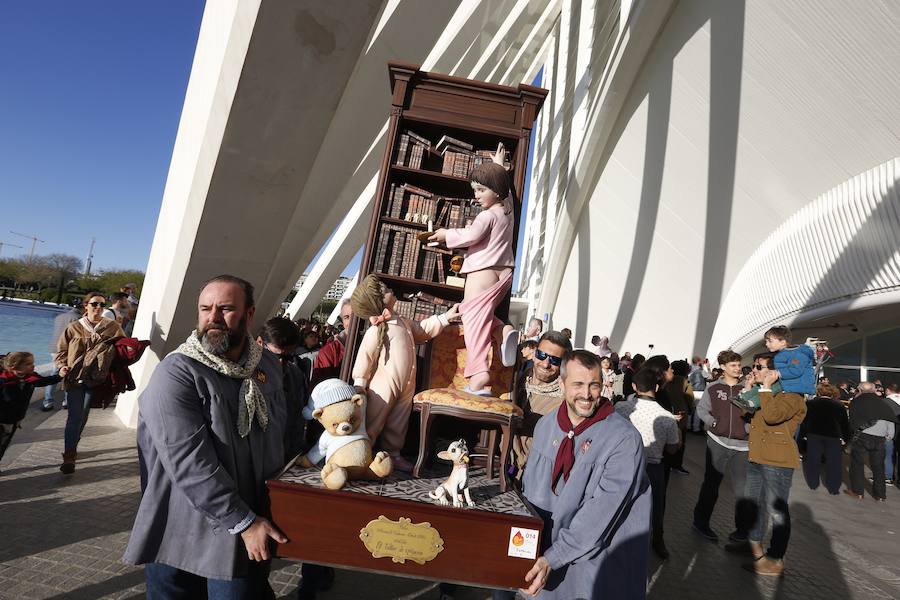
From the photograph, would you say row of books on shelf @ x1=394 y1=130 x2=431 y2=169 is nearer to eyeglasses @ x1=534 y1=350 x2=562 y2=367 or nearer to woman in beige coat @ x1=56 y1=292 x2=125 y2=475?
eyeglasses @ x1=534 y1=350 x2=562 y2=367

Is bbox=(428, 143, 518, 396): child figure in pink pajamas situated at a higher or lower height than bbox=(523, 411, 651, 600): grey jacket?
higher

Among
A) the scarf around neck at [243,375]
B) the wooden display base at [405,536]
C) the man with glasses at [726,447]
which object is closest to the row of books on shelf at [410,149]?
the scarf around neck at [243,375]

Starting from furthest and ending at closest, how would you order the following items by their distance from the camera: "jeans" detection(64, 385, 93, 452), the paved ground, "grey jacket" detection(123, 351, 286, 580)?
"jeans" detection(64, 385, 93, 452) → the paved ground → "grey jacket" detection(123, 351, 286, 580)

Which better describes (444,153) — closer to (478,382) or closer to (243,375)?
(478,382)

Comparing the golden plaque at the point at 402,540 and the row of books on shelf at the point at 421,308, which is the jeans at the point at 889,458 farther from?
the golden plaque at the point at 402,540

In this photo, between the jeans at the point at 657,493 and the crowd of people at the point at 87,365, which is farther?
the crowd of people at the point at 87,365

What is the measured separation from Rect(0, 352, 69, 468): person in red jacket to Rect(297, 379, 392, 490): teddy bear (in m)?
2.64

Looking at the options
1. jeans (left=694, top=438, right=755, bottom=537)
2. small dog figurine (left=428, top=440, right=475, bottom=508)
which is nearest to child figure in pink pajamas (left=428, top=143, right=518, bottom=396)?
small dog figurine (left=428, top=440, right=475, bottom=508)

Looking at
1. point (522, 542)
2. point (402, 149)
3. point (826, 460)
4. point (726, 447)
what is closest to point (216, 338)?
point (522, 542)

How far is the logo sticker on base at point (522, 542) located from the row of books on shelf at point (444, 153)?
2.71 m

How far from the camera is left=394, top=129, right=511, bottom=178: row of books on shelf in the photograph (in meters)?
3.82

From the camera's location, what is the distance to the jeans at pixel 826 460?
6.70m

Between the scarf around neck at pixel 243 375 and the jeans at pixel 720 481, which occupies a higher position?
the scarf around neck at pixel 243 375

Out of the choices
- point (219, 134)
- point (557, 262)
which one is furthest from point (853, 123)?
point (219, 134)
